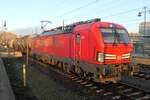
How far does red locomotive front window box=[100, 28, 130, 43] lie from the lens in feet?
41.9

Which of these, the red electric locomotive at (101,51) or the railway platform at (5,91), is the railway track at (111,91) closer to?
the red electric locomotive at (101,51)

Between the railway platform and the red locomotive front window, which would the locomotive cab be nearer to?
the red locomotive front window

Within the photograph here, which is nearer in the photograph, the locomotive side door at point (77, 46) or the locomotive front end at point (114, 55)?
the locomotive front end at point (114, 55)

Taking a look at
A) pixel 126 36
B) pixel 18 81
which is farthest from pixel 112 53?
pixel 18 81

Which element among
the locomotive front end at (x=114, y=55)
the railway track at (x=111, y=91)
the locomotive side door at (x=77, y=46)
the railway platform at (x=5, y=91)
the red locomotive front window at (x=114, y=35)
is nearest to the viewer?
the railway platform at (x=5, y=91)

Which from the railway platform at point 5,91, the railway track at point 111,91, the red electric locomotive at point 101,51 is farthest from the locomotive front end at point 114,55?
the railway platform at point 5,91

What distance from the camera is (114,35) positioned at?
42.9 feet

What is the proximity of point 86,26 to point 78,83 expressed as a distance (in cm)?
319

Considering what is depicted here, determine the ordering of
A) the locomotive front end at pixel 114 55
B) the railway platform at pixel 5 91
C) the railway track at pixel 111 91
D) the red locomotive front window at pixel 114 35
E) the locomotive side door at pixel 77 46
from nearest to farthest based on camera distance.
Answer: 1. the railway platform at pixel 5 91
2. the railway track at pixel 111 91
3. the locomotive front end at pixel 114 55
4. the red locomotive front window at pixel 114 35
5. the locomotive side door at pixel 77 46

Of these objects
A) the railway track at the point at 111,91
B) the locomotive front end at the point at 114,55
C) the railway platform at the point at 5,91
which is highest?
the locomotive front end at the point at 114,55

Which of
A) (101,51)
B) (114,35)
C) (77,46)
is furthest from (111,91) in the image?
(77,46)

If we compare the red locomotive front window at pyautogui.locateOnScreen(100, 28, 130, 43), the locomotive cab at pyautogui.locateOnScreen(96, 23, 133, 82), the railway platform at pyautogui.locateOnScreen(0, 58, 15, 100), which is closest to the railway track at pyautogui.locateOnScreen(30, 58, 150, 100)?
the locomotive cab at pyautogui.locateOnScreen(96, 23, 133, 82)

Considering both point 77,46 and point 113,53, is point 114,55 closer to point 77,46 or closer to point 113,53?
point 113,53

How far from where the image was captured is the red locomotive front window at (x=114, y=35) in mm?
12766
